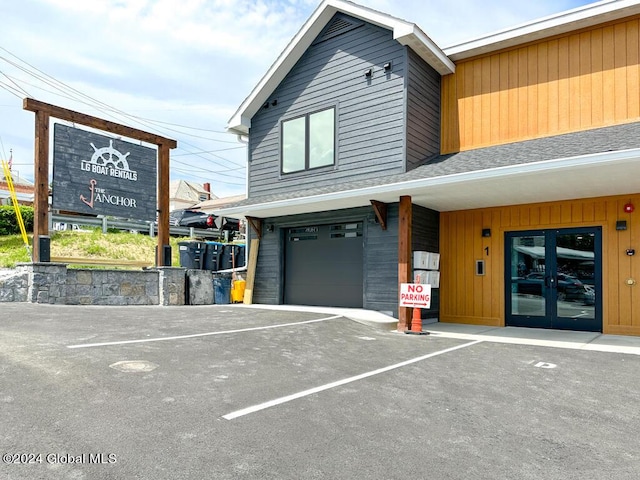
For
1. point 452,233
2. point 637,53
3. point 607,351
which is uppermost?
point 637,53

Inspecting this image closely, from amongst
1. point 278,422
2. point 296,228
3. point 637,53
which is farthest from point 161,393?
point 637,53

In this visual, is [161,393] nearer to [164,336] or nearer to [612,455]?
[164,336]

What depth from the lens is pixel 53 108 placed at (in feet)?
33.1

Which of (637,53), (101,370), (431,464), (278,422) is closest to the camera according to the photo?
(431,464)

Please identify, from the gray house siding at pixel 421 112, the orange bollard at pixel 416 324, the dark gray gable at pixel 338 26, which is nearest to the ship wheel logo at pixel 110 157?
the dark gray gable at pixel 338 26

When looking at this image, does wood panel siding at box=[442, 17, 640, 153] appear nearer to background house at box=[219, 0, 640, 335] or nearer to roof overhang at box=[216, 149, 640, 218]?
background house at box=[219, 0, 640, 335]

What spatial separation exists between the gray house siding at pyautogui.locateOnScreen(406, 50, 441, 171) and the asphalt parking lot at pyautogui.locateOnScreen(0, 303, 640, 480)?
5143 millimetres

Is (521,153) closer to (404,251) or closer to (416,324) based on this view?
(404,251)

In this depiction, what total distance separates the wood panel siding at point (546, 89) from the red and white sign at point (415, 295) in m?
3.88

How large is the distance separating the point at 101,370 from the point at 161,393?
932mm

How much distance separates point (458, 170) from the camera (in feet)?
27.5

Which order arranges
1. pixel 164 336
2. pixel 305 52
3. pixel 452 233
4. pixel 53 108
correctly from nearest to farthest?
pixel 164 336
pixel 53 108
pixel 452 233
pixel 305 52

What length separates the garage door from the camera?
11.2 m

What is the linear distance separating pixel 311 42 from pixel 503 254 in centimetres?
744
